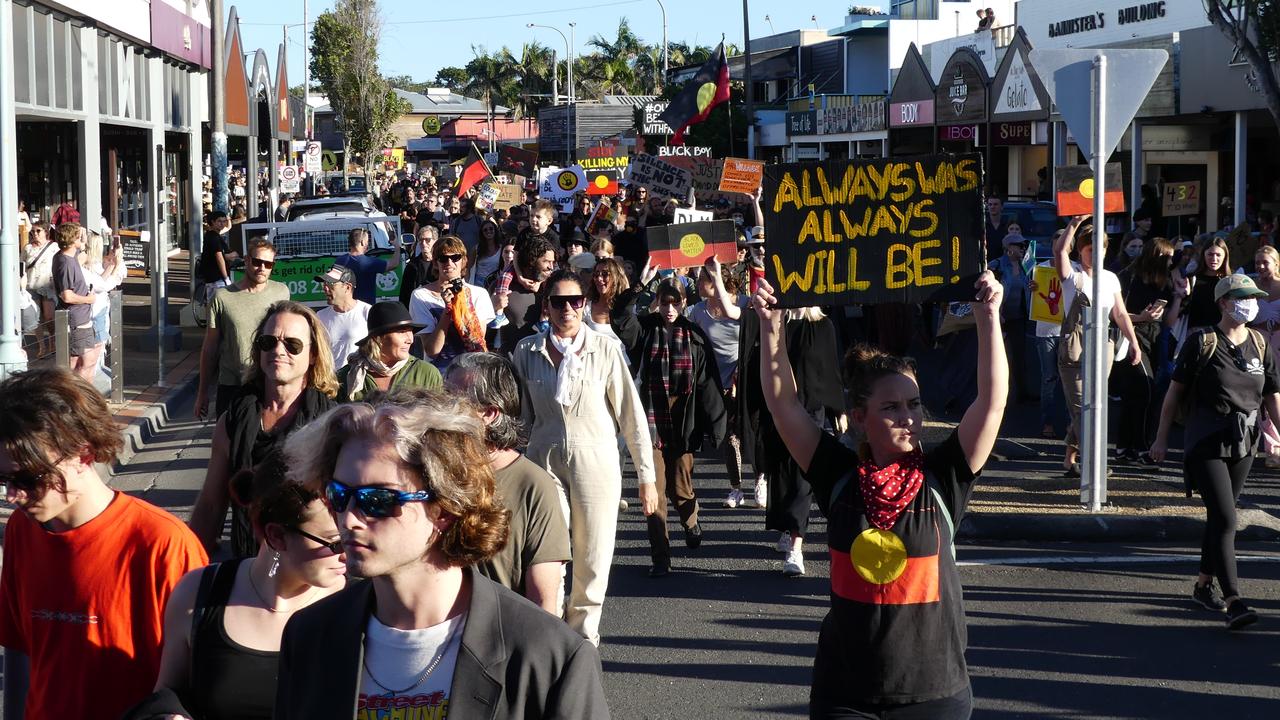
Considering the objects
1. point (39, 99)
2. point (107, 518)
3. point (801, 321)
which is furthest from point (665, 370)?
point (39, 99)

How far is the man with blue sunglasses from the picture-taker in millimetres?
2350

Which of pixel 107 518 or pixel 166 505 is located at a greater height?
pixel 107 518

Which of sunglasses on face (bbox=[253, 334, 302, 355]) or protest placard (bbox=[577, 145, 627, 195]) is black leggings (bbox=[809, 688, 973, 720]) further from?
protest placard (bbox=[577, 145, 627, 195])

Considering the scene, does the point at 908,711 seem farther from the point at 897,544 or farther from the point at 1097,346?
the point at 1097,346

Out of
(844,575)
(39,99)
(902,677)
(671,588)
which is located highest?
(39,99)

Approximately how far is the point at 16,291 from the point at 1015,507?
7.80 m

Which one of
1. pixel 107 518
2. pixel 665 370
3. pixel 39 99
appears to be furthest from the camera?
pixel 39 99

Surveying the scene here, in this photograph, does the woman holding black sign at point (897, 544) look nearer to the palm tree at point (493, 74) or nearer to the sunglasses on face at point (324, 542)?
the sunglasses on face at point (324, 542)

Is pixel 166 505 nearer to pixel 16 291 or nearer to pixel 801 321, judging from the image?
pixel 16 291

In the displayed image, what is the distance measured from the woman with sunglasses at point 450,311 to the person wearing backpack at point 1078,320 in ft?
12.4

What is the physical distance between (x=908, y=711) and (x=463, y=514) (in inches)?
72.4

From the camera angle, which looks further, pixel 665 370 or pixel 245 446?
pixel 665 370

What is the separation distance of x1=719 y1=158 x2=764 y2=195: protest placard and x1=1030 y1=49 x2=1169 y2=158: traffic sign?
1128cm

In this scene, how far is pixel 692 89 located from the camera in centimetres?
2698
